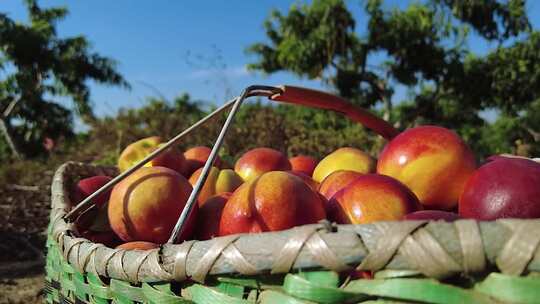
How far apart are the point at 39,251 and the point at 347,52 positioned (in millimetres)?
13453

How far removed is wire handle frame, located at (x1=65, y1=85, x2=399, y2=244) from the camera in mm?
820

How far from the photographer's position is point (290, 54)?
15.1 meters

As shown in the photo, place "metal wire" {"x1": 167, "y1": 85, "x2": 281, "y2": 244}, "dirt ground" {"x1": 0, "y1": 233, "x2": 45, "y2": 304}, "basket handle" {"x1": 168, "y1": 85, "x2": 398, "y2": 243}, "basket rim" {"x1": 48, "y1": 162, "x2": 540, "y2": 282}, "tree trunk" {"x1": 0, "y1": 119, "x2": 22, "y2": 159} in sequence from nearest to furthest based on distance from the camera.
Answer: "basket rim" {"x1": 48, "y1": 162, "x2": 540, "y2": 282} < "metal wire" {"x1": 167, "y1": 85, "x2": 281, "y2": 244} < "basket handle" {"x1": 168, "y1": 85, "x2": 398, "y2": 243} < "dirt ground" {"x1": 0, "y1": 233, "x2": 45, "y2": 304} < "tree trunk" {"x1": 0, "y1": 119, "x2": 22, "y2": 159}

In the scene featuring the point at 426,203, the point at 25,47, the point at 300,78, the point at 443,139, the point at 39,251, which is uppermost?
the point at 25,47

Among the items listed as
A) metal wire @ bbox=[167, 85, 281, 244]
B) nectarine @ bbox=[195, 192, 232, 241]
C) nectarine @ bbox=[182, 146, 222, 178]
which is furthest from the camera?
nectarine @ bbox=[182, 146, 222, 178]

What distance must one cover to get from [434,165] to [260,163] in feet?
1.94

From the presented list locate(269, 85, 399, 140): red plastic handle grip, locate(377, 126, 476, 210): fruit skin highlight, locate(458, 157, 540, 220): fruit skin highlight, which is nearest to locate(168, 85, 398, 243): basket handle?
locate(269, 85, 399, 140): red plastic handle grip

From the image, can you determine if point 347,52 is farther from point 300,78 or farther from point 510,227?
point 510,227

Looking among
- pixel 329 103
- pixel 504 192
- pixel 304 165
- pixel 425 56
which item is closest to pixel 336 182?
pixel 329 103

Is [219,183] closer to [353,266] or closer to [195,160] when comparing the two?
[195,160]

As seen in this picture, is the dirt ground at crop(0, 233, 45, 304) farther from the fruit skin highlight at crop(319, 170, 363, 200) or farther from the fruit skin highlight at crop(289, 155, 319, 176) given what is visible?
the fruit skin highlight at crop(319, 170, 363, 200)

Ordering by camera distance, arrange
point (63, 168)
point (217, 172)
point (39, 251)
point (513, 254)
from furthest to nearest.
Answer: point (39, 251)
point (63, 168)
point (217, 172)
point (513, 254)

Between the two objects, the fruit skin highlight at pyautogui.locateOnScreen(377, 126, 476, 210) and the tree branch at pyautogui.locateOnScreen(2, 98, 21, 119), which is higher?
the tree branch at pyautogui.locateOnScreen(2, 98, 21, 119)

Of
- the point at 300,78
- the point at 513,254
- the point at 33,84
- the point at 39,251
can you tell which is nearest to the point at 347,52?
the point at 300,78
